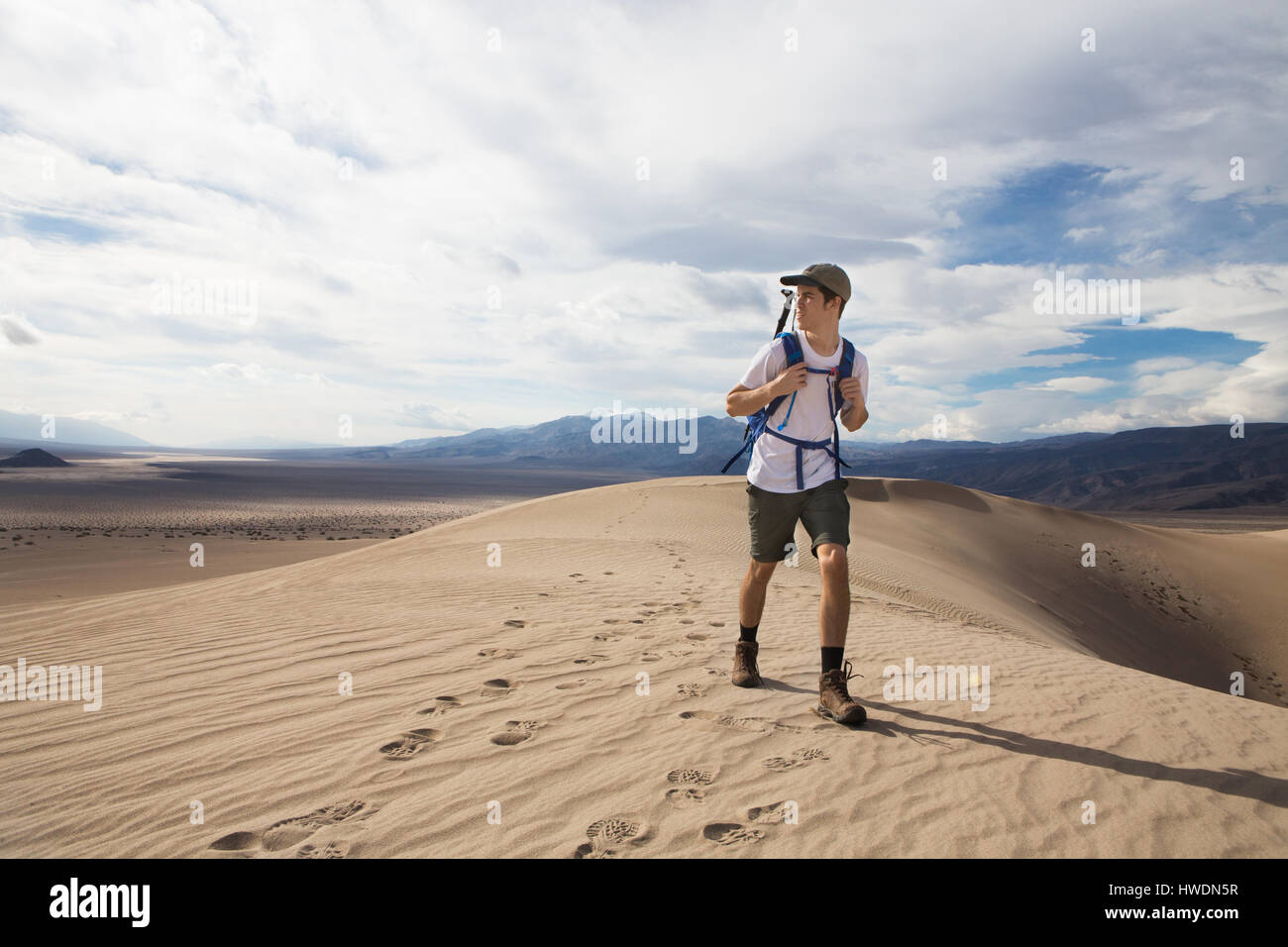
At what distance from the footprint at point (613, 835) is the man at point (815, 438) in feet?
4.54

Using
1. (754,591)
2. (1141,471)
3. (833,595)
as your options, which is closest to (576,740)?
(754,591)

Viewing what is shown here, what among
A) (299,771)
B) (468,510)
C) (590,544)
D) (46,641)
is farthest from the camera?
(468,510)

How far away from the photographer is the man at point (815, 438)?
3.29 metres

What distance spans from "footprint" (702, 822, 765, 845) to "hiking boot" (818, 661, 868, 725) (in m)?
1.09

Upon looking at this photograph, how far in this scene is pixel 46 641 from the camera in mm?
5477

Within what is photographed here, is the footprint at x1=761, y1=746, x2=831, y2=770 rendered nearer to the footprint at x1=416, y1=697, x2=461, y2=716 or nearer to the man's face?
the footprint at x1=416, y1=697, x2=461, y2=716

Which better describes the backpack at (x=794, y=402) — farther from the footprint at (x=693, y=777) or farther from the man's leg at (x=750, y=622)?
the footprint at (x=693, y=777)

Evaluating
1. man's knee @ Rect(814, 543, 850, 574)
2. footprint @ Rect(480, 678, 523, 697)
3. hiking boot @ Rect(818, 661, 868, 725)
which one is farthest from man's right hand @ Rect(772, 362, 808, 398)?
footprint @ Rect(480, 678, 523, 697)

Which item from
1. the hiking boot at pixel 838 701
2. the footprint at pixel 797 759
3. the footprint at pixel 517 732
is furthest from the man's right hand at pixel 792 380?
the footprint at pixel 517 732

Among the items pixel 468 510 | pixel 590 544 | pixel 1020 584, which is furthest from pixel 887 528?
pixel 468 510

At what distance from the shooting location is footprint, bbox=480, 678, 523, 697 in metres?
3.82
